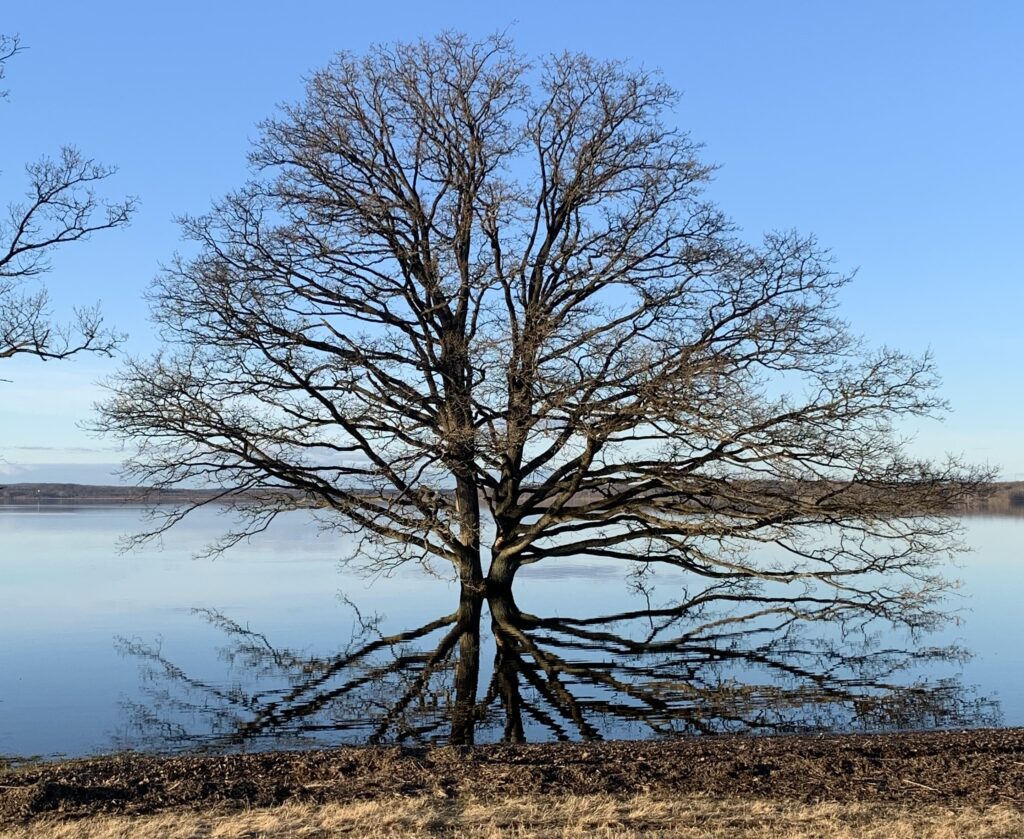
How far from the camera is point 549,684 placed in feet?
52.5

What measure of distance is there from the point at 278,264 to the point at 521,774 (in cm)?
1446

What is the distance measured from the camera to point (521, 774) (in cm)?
896

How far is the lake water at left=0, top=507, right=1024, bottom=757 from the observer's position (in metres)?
13.4

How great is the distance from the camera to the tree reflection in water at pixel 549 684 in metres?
13.2

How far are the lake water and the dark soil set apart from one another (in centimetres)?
252

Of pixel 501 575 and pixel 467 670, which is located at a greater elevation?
pixel 501 575

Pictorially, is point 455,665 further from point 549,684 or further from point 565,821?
point 565,821

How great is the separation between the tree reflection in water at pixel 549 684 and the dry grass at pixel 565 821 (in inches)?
173

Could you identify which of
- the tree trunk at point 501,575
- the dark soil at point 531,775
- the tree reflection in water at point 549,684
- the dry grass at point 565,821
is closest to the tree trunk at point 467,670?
the tree reflection in water at point 549,684

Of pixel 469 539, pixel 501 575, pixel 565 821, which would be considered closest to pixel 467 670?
pixel 469 539

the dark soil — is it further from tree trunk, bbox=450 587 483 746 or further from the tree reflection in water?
the tree reflection in water

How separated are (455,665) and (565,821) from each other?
1006cm

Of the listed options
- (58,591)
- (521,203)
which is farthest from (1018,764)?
(58,591)

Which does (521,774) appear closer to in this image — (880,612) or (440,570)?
(880,612)
